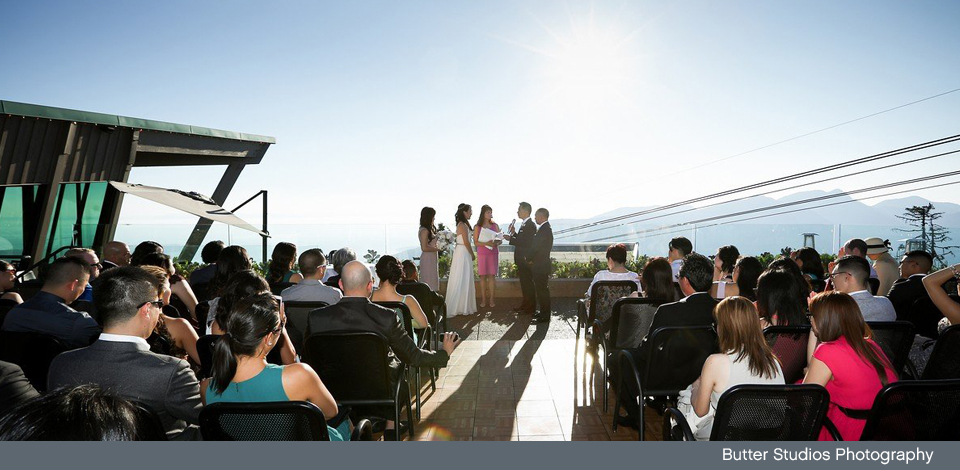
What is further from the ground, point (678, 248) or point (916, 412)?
point (678, 248)

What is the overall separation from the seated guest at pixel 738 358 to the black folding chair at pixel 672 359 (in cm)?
68

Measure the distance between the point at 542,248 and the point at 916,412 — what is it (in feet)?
21.8

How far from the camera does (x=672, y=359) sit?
338cm

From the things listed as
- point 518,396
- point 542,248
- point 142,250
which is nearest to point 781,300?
point 518,396

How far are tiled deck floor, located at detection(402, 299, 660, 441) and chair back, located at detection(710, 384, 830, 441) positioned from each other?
179 centimetres

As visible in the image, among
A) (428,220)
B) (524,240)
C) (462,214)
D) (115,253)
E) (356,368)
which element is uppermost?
(462,214)

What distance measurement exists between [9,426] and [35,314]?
115 inches

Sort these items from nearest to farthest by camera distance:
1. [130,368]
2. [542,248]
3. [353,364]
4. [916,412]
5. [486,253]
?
[916,412] < [130,368] < [353,364] < [542,248] < [486,253]

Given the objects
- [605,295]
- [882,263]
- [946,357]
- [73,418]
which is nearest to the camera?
[73,418]

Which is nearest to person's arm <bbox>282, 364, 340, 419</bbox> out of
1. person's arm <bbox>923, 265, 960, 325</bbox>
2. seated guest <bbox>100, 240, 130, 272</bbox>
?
person's arm <bbox>923, 265, 960, 325</bbox>

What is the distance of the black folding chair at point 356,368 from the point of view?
302 centimetres

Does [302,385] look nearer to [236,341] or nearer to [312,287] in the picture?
[236,341]

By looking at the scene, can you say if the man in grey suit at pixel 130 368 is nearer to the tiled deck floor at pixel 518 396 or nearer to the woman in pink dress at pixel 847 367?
the tiled deck floor at pixel 518 396
